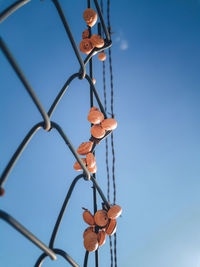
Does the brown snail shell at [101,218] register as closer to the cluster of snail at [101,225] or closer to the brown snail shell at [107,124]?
the cluster of snail at [101,225]

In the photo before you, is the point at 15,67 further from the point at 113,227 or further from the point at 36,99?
the point at 113,227

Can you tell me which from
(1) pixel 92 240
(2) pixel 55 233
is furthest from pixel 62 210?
(1) pixel 92 240

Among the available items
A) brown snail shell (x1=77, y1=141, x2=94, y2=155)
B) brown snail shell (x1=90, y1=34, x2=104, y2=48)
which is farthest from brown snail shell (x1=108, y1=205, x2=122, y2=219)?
brown snail shell (x1=90, y1=34, x2=104, y2=48)

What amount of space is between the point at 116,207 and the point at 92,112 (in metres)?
0.18

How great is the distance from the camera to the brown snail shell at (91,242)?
13.5 inches

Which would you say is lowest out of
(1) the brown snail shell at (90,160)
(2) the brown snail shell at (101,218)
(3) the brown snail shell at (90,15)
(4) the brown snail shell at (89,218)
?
(2) the brown snail shell at (101,218)

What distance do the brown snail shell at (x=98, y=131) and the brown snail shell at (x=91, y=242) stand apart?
0.59ft

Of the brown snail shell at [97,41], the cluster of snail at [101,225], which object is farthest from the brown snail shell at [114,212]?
the brown snail shell at [97,41]

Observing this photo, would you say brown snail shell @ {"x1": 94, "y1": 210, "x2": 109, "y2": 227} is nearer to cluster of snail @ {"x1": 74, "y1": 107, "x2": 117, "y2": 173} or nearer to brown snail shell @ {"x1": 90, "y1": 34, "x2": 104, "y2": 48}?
cluster of snail @ {"x1": 74, "y1": 107, "x2": 117, "y2": 173}

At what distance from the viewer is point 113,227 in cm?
40

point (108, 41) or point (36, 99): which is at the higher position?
point (108, 41)

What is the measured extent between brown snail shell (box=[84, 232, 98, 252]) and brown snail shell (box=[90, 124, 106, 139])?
179 mm

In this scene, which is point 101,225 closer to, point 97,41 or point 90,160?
point 90,160

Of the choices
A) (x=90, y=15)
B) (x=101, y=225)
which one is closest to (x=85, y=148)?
(x=101, y=225)
